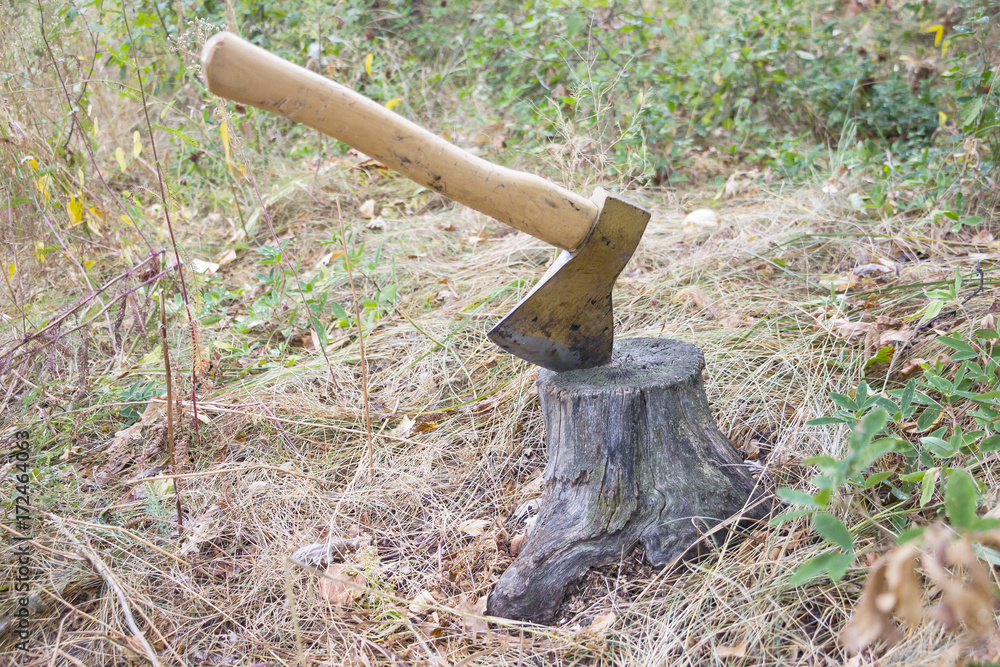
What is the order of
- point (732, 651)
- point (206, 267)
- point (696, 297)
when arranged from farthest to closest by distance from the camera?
point (206, 267) → point (696, 297) → point (732, 651)

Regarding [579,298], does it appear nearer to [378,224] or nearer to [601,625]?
[601,625]

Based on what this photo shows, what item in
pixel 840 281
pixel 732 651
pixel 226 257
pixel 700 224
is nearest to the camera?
pixel 732 651

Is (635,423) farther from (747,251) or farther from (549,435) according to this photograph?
(747,251)

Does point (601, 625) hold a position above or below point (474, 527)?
above

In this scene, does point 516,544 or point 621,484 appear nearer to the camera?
point 621,484

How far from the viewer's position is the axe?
1.39m

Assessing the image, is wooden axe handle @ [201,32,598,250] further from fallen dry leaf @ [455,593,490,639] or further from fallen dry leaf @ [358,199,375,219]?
fallen dry leaf @ [358,199,375,219]

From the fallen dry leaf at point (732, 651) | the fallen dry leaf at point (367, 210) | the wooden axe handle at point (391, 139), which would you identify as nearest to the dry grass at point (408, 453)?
the fallen dry leaf at point (732, 651)

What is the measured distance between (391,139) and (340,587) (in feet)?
3.97

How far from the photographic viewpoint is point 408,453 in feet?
7.72

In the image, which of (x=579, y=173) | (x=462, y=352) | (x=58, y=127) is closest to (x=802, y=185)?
(x=579, y=173)

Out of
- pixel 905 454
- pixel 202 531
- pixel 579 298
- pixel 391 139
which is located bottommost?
pixel 202 531

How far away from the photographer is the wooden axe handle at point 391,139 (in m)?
1.36

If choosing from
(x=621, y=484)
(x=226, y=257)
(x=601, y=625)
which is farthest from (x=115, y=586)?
(x=226, y=257)
